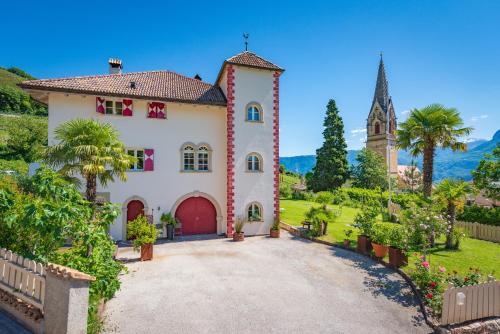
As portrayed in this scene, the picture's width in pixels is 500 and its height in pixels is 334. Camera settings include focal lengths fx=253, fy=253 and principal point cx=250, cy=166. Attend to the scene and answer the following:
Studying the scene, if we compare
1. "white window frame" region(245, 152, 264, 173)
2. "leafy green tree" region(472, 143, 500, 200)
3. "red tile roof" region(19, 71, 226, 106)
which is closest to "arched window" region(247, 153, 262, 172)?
"white window frame" region(245, 152, 264, 173)

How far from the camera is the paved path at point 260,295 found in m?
6.77

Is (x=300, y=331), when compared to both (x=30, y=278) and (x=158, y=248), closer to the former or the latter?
(x=30, y=278)

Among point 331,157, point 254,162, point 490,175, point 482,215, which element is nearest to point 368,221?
point 254,162

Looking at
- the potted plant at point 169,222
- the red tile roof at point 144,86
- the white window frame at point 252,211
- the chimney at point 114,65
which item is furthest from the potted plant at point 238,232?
the chimney at point 114,65

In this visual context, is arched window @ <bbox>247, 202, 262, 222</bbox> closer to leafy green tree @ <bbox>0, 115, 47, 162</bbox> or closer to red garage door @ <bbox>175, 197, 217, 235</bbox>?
red garage door @ <bbox>175, 197, 217, 235</bbox>

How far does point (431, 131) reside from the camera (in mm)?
18969

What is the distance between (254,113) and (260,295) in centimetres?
1131

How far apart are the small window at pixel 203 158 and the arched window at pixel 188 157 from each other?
1.46ft

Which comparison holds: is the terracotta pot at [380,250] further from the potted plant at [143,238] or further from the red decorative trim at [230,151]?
the potted plant at [143,238]

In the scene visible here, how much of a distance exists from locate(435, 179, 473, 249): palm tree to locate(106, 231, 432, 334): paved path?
548 centimetres

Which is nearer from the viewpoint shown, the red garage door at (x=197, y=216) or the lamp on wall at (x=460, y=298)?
the lamp on wall at (x=460, y=298)

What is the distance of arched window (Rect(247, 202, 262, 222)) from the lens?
16375mm

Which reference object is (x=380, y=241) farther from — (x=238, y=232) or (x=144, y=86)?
(x=144, y=86)

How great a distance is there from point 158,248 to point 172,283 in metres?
4.73
